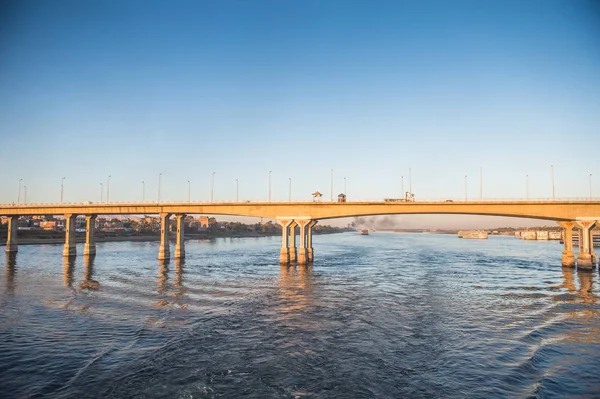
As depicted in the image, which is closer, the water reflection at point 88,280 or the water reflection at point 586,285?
the water reflection at point 586,285

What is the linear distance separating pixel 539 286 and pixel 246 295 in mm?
38804

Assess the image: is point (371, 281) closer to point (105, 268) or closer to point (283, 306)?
point (283, 306)

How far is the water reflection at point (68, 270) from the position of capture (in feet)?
155

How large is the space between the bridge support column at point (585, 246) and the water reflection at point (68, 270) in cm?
7913

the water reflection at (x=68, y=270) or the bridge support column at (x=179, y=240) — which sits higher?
the bridge support column at (x=179, y=240)

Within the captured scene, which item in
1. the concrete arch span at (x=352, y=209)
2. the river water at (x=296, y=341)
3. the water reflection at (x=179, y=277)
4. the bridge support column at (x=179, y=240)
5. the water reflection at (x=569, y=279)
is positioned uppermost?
the concrete arch span at (x=352, y=209)

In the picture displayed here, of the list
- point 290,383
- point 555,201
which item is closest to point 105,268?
point 290,383

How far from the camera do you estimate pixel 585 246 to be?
62.8 m

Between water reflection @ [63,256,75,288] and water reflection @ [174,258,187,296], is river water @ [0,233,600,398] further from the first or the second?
water reflection @ [63,256,75,288]

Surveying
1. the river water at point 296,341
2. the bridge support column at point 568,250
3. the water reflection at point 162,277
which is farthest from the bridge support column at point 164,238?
the bridge support column at point 568,250

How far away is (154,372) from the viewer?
58.2ft

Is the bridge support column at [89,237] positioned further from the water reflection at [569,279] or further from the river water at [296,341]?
the water reflection at [569,279]

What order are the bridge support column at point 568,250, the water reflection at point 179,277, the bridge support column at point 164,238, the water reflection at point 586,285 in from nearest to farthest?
the water reflection at point 586,285 < the water reflection at point 179,277 < the bridge support column at point 568,250 < the bridge support column at point 164,238

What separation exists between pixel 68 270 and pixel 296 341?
53709 mm
